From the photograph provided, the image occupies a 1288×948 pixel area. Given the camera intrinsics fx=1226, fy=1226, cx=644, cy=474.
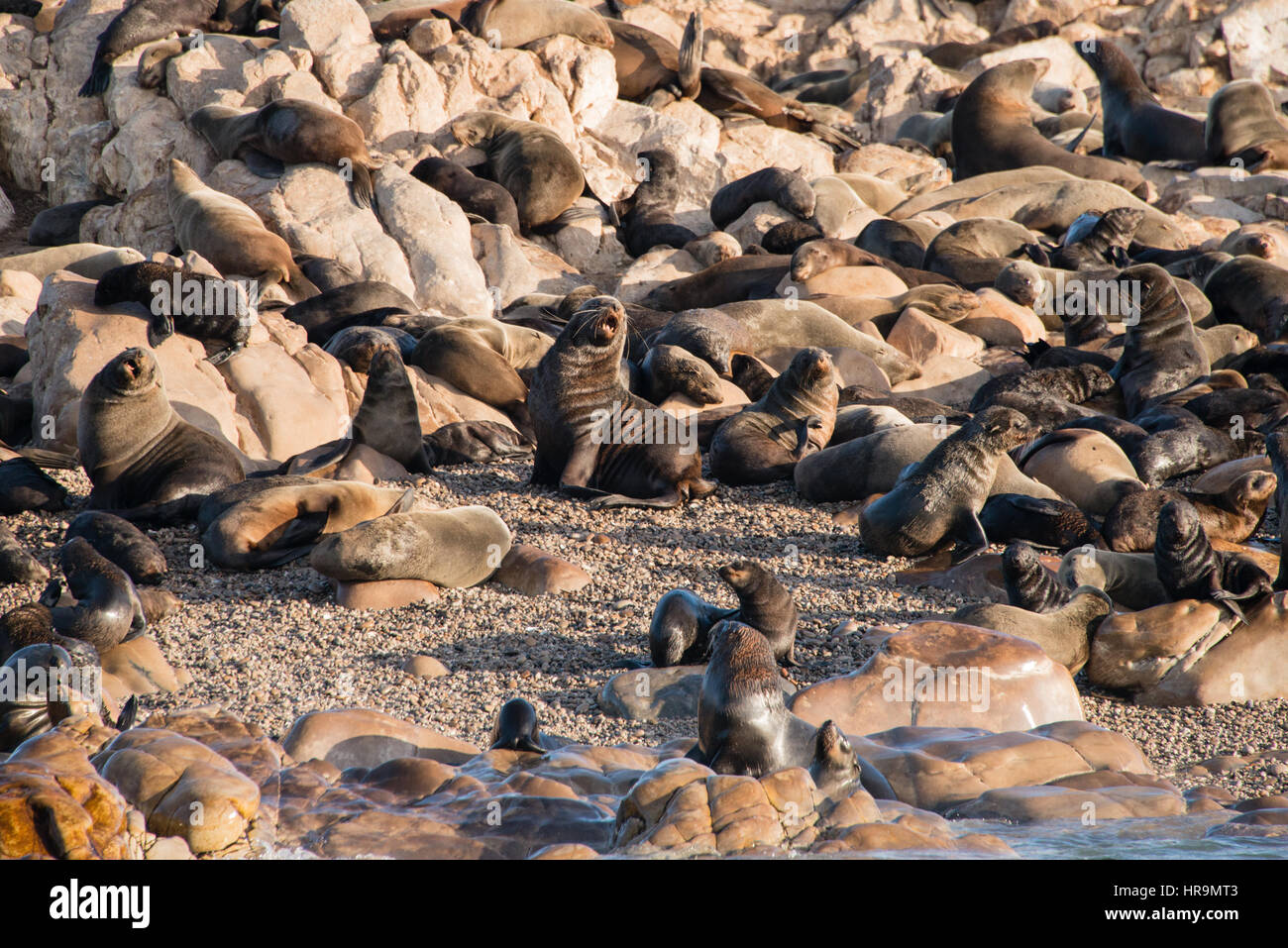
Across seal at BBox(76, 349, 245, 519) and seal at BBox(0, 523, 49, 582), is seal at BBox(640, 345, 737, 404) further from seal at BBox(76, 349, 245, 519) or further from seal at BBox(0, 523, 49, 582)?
seal at BBox(0, 523, 49, 582)

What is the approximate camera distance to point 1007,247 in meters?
15.6

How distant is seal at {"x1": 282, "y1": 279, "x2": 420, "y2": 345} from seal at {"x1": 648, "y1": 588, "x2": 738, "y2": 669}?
663 cm

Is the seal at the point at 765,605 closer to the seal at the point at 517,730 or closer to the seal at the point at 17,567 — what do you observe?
the seal at the point at 517,730

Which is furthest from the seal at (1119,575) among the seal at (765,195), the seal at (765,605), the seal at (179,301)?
the seal at (765,195)

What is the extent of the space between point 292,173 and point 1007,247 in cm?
883

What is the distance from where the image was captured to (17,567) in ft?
20.3

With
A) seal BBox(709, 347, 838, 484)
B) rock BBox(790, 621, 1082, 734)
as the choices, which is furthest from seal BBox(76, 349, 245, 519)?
rock BBox(790, 621, 1082, 734)

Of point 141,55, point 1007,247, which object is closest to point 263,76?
point 141,55

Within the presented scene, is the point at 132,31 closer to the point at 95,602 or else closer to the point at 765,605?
the point at 95,602

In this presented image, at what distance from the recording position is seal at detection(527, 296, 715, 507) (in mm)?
7984

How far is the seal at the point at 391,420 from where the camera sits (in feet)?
27.1

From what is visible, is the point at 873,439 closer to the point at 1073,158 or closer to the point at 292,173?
the point at 292,173

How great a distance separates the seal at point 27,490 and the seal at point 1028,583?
5507mm

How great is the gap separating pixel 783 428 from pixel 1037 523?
7.09 ft
